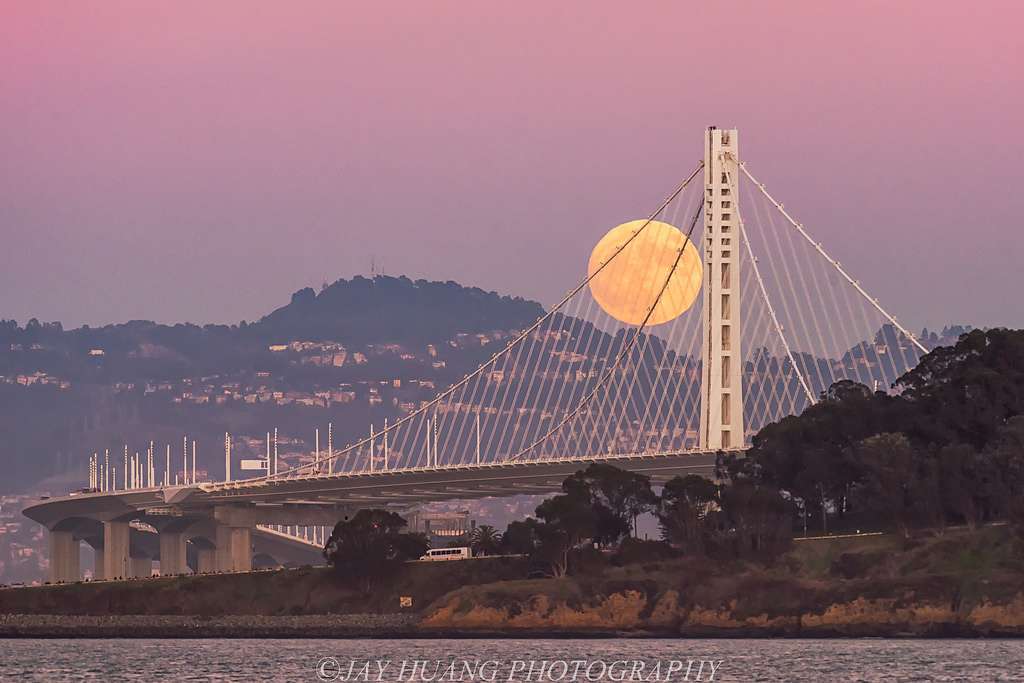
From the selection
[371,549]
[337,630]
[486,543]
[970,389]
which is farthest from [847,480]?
[371,549]

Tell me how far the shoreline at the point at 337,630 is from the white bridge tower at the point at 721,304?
784 inches

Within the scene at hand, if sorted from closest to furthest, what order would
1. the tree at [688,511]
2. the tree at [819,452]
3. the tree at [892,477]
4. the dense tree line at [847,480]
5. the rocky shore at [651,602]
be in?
1. the rocky shore at [651,602]
2. the dense tree line at [847,480]
3. the tree at [892,477]
4. the tree at [688,511]
5. the tree at [819,452]

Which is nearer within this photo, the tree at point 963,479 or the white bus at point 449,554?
the tree at point 963,479

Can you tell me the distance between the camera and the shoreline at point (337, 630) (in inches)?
5281

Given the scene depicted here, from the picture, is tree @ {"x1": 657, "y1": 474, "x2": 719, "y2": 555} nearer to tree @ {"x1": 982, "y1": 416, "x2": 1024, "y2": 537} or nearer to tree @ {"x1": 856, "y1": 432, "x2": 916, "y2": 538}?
tree @ {"x1": 856, "y1": 432, "x2": 916, "y2": 538}

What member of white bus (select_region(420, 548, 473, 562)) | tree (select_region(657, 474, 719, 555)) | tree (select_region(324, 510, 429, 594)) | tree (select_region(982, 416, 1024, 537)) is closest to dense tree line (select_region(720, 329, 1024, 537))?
tree (select_region(982, 416, 1024, 537))

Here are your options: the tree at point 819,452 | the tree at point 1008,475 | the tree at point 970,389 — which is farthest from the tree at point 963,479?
the tree at point 819,452

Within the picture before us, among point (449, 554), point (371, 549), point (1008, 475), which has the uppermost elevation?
point (1008, 475)

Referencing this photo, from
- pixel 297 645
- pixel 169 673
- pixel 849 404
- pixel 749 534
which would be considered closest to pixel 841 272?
pixel 849 404

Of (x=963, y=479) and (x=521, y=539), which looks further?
(x=521, y=539)

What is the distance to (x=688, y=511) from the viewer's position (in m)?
153

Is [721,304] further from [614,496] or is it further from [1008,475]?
[1008,475]

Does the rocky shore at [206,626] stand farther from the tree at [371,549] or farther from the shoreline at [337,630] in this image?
the tree at [371,549]

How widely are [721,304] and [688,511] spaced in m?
14.5
